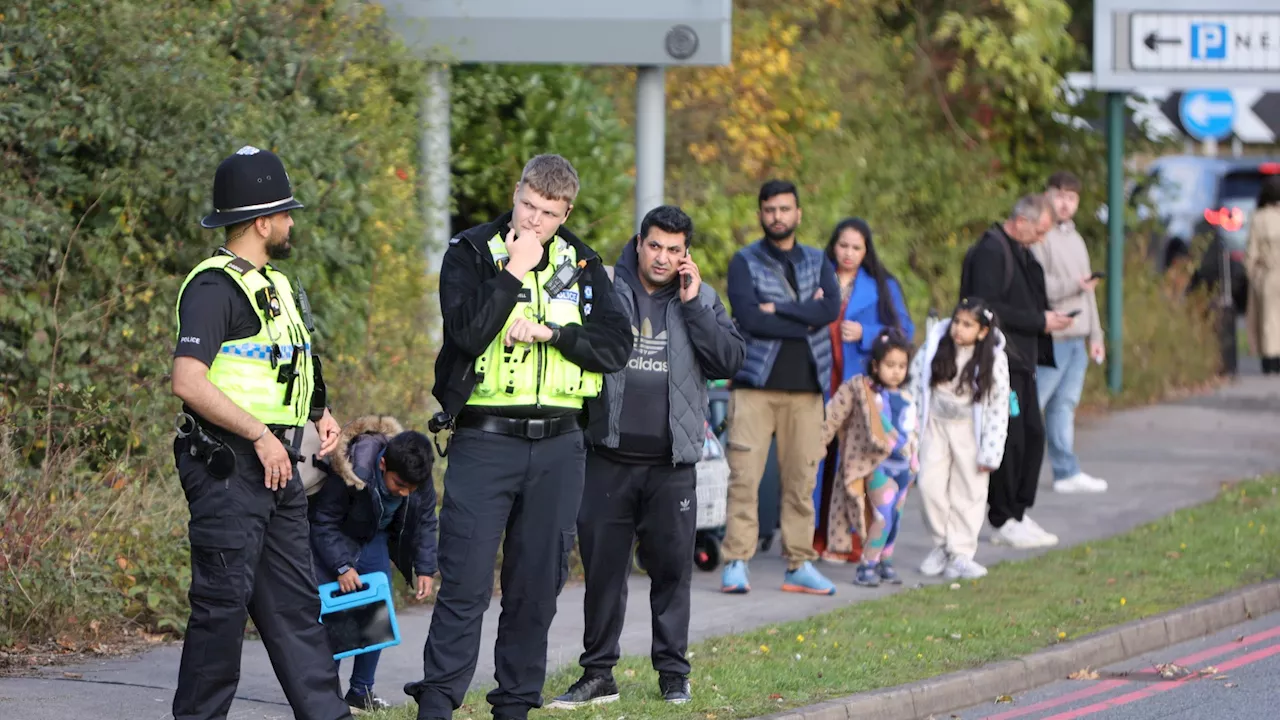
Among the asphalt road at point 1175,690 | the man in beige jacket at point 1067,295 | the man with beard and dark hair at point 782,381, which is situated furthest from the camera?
the man in beige jacket at point 1067,295

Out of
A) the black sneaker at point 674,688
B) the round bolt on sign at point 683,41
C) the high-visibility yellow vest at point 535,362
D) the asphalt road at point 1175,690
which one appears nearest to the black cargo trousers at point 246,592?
the high-visibility yellow vest at point 535,362

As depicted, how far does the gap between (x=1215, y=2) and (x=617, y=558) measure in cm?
1122

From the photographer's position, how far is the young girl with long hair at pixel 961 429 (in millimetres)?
10391

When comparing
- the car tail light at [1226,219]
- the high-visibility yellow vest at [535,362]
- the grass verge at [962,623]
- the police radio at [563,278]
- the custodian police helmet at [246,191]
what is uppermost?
the car tail light at [1226,219]

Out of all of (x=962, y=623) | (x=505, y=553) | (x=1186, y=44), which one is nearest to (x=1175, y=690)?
(x=962, y=623)

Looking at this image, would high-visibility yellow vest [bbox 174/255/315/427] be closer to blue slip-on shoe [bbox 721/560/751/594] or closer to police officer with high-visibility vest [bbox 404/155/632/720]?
police officer with high-visibility vest [bbox 404/155/632/720]

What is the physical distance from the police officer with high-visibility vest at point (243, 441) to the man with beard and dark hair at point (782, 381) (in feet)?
12.3

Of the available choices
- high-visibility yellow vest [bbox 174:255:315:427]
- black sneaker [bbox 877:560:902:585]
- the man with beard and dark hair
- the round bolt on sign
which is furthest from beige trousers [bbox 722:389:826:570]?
high-visibility yellow vest [bbox 174:255:315:427]

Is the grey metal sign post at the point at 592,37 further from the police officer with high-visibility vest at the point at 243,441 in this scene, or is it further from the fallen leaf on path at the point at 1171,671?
the police officer with high-visibility vest at the point at 243,441

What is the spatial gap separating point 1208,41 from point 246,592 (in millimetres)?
12561

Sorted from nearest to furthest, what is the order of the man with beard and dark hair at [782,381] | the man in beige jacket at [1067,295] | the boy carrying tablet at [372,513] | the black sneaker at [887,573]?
1. the boy carrying tablet at [372,513]
2. the man with beard and dark hair at [782,381]
3. the black sneaker at [887,573]
4. the man in beige jacket at [1067,295]

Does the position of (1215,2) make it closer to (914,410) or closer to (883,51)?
(883,51)

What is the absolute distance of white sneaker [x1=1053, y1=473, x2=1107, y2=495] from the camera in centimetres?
1320

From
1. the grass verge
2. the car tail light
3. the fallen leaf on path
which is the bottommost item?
the fallen leaf on path
